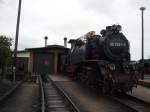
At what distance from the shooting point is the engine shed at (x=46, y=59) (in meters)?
40.2

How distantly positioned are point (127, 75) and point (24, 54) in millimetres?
30996

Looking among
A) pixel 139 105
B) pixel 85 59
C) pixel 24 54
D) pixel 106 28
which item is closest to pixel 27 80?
pixel 85 59

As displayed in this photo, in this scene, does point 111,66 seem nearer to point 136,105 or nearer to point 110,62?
point 110,62

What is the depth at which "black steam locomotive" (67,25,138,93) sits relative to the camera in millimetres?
14562

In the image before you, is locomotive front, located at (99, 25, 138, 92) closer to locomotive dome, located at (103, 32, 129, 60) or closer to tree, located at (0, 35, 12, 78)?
locomotive dome, located at (103, 32, 129, 60)

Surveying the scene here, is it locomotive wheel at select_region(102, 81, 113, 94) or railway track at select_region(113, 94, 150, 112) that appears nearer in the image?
railway track at select_region(113, 94, 150, 112)

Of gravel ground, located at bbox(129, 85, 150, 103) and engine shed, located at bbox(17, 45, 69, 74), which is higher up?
engine shed, located at bbox(17, 45, 69, 74)

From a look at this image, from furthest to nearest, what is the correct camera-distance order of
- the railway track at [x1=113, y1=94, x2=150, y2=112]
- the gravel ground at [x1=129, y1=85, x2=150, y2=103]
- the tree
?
the tree, the gravel ground at [x1=129, y1=85, x2=150, y2=103], the railway track at [x1=113, y1=94, x2=150, y2=112]

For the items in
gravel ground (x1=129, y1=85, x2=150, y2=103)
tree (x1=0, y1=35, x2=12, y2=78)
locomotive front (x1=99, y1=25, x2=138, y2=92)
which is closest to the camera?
locomotive front (x1=99, y1=25, x2=138, y2=92)

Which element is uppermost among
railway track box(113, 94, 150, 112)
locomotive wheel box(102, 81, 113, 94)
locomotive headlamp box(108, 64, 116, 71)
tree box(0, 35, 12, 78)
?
tree box(0, 35, 12, 78)

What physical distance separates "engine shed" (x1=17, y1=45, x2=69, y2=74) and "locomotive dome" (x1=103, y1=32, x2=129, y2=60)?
81.5ft

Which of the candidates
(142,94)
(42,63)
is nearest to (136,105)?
(142,94)

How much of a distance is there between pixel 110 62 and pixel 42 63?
25.8m

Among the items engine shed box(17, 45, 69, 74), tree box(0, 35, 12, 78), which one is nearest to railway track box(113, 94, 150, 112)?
tree box(0, 35, 12, 78)
